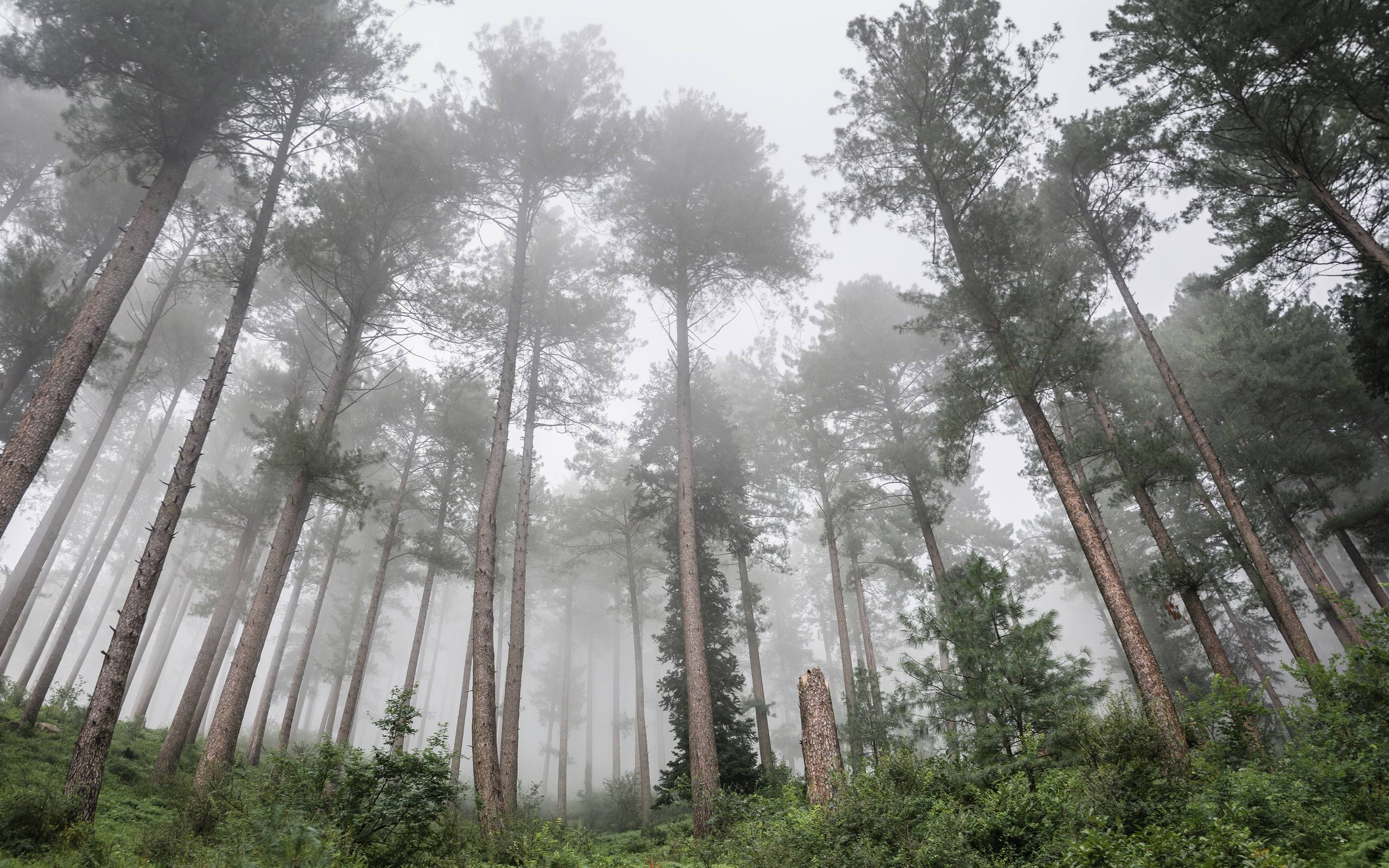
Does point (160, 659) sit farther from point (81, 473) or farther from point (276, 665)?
point (81, 473)

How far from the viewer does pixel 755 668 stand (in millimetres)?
17703

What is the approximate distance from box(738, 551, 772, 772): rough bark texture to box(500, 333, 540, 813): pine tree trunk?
625 cm

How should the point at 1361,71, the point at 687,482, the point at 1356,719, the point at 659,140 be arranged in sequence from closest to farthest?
the point at 1356,719 → the point at 1361,71 → the point at 687,482 → the point at 659,140

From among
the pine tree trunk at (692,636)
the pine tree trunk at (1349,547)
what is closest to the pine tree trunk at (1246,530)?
the pine tree trunk at (1349,547)

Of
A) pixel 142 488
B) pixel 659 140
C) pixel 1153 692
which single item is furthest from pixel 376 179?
pixel 142 488

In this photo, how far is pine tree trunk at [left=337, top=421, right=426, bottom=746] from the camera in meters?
15.5

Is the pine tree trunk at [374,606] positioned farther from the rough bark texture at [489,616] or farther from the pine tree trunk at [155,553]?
the pine tree trunk at [155,553]

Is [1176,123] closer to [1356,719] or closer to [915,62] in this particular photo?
[915,62]

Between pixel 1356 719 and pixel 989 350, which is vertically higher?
pixel 989 350

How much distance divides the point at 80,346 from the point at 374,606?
10155 mm

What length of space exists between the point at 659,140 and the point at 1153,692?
1688 centimetres

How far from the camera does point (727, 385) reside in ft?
92.3

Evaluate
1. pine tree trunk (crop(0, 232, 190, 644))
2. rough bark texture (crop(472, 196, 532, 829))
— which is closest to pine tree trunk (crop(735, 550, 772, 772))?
rough bark texture (crop(472, 196, 532, 829))

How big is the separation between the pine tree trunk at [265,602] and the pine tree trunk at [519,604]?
4.68m
